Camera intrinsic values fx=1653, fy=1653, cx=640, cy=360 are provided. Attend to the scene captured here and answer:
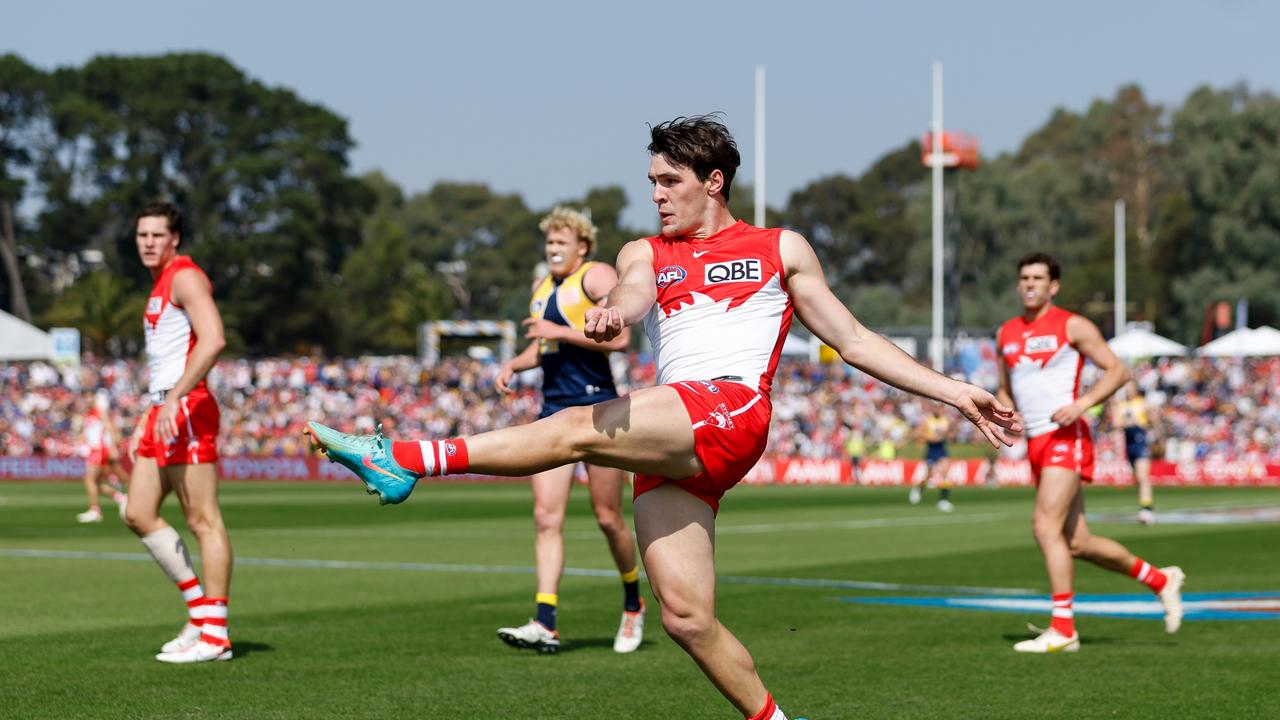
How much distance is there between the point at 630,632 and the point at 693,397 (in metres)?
4.64

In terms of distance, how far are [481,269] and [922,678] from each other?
121933mm

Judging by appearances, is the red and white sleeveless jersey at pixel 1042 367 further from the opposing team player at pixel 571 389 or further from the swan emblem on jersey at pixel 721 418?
the swan emblem on jersey at pixel 721 418

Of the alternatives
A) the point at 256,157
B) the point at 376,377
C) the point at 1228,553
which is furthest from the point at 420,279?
the point at 1228,553

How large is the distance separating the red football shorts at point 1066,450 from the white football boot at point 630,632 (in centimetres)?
269

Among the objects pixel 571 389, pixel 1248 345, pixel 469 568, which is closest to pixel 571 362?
pixel 571 389

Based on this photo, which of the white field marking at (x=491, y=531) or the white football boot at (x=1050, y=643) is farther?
the white field marking at (x=491, y=531)

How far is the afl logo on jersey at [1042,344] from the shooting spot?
1075 cm

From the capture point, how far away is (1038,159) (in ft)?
374

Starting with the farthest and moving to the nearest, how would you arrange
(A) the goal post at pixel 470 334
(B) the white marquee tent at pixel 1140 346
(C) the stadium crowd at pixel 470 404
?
(A) the goal post at pixel 470 334, (B) the white marquee tent at pixel 1140 346, (C) the stadium crowd at pixel 470 404

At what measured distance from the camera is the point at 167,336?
31.0ft

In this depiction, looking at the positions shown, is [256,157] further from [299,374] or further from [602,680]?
[602,680]

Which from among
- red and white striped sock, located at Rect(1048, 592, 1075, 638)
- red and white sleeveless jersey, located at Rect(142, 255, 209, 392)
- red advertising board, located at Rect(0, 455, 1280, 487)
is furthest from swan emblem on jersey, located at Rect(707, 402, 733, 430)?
red advertising board, located at Rect(0, 455, 1280, 487)

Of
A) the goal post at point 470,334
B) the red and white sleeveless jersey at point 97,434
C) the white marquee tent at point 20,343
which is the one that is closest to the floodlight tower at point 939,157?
the goal post at point 470,334

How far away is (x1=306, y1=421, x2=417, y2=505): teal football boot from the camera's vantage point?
5418 mm
